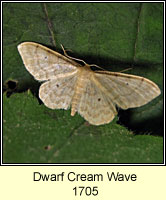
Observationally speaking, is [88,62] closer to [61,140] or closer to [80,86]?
[80,86]

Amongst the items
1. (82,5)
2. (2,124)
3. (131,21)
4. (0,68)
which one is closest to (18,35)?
(0,68)

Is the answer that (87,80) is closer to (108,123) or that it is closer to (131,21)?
(108,123)

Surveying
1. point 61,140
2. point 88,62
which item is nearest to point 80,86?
point 88,62

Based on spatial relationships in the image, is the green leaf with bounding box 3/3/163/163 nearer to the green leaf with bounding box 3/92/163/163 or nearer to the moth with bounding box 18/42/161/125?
the green leaf with bounding box 3/92/163/163

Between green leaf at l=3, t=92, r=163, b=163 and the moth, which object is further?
the moth

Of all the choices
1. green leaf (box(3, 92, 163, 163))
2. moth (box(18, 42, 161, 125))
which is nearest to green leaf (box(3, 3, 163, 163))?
green leaf (box(3, 92, 163, 163))

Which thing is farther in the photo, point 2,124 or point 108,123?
point 108,123
